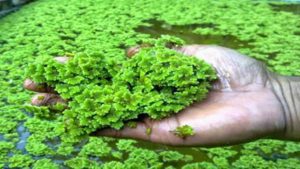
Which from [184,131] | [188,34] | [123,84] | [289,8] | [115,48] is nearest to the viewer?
[184,131]

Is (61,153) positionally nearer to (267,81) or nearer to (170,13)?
(267,81)

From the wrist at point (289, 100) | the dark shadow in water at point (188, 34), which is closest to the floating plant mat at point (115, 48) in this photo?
the dark shadow in water at point (188, 34)

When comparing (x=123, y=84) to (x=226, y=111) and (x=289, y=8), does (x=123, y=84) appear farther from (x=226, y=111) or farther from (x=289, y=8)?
(x=289, y=8)

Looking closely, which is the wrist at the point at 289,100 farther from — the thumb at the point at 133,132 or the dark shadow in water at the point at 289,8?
the dark shadow in water at the point at 289,8

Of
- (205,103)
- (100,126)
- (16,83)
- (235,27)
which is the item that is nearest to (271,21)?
(235,27)

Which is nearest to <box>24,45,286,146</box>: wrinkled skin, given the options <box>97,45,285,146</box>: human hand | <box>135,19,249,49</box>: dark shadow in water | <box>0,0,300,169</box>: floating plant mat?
<box>97,45,285,146</box>: human hand

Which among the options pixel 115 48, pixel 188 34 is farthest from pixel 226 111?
pixel 188 34

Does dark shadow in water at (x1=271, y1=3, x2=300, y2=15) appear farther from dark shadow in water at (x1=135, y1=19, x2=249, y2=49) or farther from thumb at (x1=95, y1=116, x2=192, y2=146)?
thumb at (x1=95, y1=116, x2=192, y2=146)
